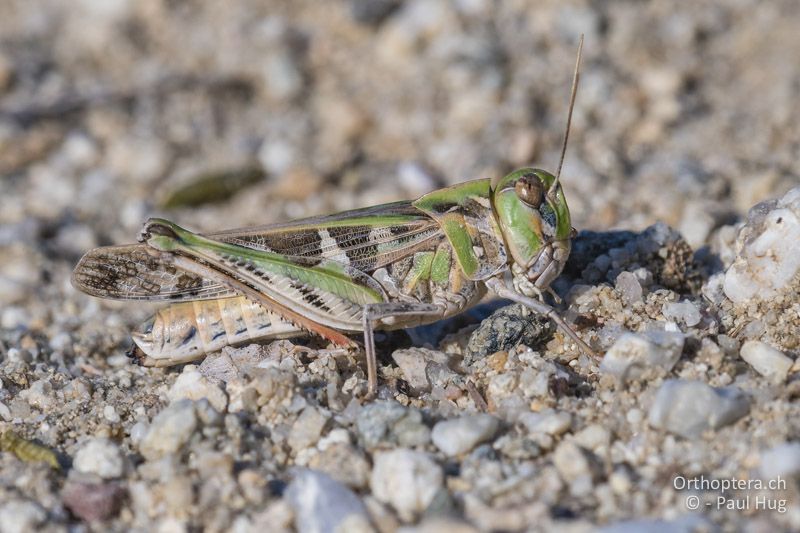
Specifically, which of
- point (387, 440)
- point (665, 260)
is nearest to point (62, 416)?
point (387, 440)

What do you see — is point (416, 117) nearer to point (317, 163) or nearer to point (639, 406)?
point (317, 163)

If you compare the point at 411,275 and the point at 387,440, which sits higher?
the point at 411,275

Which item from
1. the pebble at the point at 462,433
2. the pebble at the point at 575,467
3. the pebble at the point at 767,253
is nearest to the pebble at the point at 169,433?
the pebble at the point at 462,433

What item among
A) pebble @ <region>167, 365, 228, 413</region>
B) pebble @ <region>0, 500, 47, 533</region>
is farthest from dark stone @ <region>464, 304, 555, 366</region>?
pebble @ <region>0, 500, 47, 533</region>

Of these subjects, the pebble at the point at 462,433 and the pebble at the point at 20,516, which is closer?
the pebble at the point at 20,516

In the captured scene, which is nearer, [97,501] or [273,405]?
[97,501]

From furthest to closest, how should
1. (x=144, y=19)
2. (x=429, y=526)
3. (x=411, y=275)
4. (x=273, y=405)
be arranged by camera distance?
(x=144, y=19), (x=411, y=275), (x=273, y=405), (x=429, y=526)

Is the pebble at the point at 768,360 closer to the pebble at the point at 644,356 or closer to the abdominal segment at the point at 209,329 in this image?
the pebble at the point at 644,356
